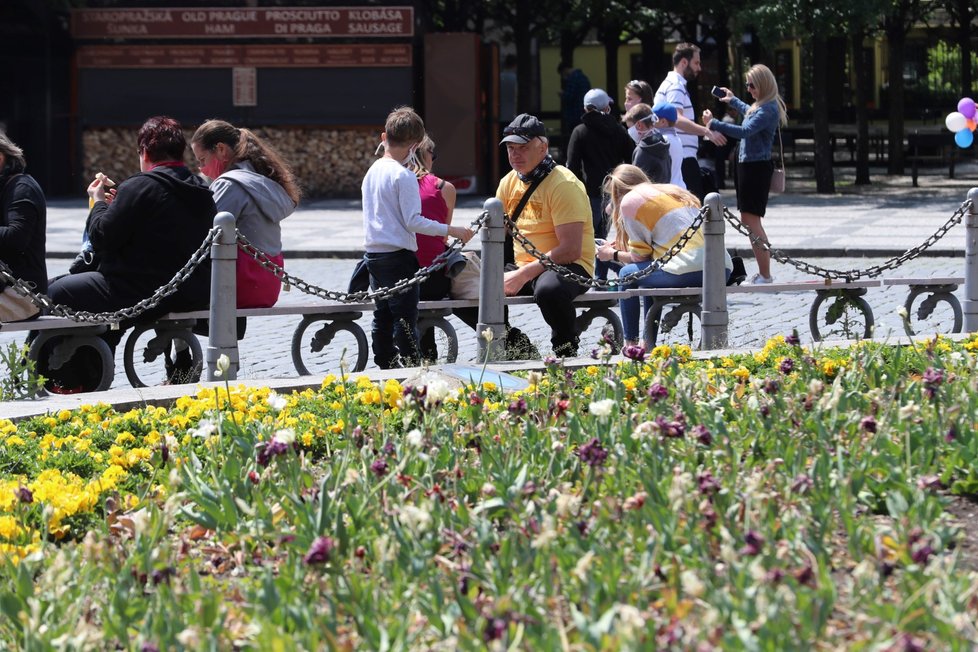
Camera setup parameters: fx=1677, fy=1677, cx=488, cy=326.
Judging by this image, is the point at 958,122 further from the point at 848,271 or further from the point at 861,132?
the point at 861,132

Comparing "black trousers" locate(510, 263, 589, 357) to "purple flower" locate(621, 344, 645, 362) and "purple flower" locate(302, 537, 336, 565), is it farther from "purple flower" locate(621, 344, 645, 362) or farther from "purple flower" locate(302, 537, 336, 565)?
"purple flower" locate(302, 537, 336, 565)

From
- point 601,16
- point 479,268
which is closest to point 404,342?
point 479,268

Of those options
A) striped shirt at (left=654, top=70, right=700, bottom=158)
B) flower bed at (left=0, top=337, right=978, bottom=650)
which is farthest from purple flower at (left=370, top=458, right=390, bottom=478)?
striped shirt at (left=654, top=70, right=700, bottom=158)

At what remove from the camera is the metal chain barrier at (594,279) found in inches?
359

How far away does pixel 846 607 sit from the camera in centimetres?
383

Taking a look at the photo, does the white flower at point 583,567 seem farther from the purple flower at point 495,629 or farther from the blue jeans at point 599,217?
the blue jeans at point 599,217

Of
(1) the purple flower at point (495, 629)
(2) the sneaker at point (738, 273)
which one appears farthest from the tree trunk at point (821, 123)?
(1) the purple flower at point (495, 629)

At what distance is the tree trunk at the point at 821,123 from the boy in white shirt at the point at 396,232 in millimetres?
16164

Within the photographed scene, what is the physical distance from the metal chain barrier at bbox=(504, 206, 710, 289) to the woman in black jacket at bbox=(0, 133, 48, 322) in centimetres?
247

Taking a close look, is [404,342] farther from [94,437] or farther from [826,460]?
[826,460]

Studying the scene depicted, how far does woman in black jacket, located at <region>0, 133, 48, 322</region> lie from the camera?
8.60m

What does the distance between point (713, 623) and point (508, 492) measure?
1.44 metres

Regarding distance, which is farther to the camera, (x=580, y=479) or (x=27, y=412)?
(x=27, y=412)

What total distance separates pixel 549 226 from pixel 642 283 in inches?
29.1
